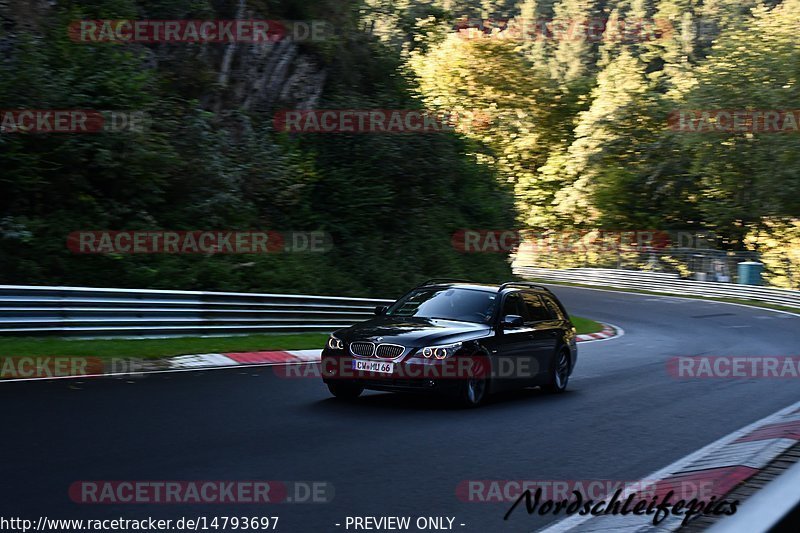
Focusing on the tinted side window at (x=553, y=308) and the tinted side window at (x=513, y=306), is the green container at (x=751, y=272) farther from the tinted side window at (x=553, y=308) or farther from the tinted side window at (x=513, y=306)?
the tinted side window at (x=513, y=306)

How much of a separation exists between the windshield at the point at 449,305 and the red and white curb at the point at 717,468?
3.53 metres

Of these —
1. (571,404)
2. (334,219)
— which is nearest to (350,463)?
(571,404)

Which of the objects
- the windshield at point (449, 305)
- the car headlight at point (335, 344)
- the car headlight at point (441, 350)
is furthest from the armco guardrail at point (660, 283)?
the car headlight at point (335, 344)

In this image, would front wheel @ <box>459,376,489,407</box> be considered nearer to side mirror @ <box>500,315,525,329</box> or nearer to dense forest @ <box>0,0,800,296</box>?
side mirror @ <box>500,315,525,329</box>

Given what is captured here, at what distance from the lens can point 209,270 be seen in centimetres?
2061

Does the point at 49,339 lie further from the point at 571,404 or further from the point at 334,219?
the point at 334,219

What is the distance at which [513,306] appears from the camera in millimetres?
13516

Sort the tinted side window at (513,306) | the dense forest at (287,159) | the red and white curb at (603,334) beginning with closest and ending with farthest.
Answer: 1. the tinted side window at (513,306)
2. the dense forest at (287,159)
3. the red and white curb at (603,334)

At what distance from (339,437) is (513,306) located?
4.73m

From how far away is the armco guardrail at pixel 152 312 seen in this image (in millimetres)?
15102

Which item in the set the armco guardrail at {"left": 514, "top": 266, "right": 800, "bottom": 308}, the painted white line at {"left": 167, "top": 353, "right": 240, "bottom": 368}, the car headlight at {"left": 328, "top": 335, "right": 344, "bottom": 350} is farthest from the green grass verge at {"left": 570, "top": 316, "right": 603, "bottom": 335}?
the armco guardrail at {"left": 514, "top": 266, "right": 800, "bottom": 308}

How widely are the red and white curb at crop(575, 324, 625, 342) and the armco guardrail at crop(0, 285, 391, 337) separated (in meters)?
7.06

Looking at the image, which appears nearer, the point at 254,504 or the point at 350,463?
the point at 254,504

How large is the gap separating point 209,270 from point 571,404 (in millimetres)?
9926
